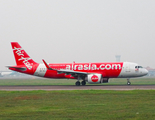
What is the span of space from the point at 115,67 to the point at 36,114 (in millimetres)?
27739

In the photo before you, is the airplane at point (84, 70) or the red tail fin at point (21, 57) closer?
the airplane at point (84, 70)

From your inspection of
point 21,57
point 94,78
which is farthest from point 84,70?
point 21,57

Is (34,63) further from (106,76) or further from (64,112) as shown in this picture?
(64,112)

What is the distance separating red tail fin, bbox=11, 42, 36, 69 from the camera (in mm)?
44688

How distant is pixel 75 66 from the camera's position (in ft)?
141

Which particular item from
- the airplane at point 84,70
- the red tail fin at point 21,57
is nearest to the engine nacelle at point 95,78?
the airplane at point 84,70

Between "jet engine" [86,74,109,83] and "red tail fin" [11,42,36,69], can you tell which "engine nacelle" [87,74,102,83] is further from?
"red tail fin" [11,42,36,69]

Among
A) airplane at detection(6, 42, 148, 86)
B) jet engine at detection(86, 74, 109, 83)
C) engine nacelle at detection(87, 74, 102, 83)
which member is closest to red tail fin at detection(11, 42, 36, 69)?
airplane at detection(6, 42, 148, 86)

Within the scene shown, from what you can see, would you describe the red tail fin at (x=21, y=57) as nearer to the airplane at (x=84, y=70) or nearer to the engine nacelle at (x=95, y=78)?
the airplane at (x=84, y=70)

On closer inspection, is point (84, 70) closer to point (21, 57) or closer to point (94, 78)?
point (94, 78)

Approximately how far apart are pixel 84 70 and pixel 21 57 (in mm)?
9702

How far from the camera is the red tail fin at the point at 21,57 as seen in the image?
4469cm

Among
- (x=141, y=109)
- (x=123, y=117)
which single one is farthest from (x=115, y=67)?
(x=123, y=117)

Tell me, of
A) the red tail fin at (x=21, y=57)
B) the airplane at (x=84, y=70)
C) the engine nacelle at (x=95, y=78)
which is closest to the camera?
the engine nacelle at (x=95, y=78)
